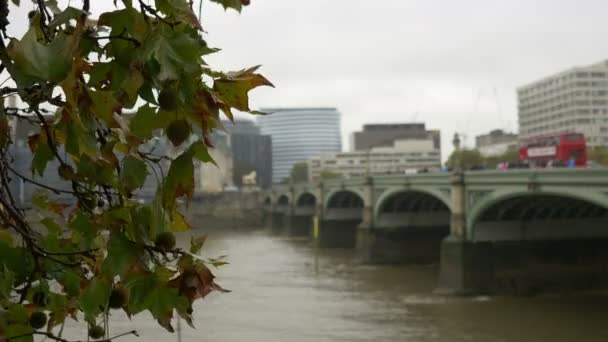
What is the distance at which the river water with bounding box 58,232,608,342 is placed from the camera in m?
19.0

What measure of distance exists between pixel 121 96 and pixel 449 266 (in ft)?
84.8

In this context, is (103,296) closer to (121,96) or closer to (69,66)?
(121,96)

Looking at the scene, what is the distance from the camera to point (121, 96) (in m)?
1.70

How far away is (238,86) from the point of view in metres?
1.67

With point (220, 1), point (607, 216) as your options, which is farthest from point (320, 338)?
point (220, 1)

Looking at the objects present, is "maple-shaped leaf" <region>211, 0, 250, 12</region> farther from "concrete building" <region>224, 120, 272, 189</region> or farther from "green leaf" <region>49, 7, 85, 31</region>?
"concrete building" <region>224, 120, 272, 189</region>

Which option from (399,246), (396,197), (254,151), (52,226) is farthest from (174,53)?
(254,151)

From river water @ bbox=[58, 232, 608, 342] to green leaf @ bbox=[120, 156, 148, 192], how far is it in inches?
643

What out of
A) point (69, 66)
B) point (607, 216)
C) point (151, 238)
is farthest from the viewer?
point (607, 216)

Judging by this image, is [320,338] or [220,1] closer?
[220,1]

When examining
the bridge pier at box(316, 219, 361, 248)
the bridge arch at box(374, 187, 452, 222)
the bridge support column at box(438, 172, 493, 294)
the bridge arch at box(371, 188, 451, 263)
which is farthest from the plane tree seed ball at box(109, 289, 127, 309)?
the bridge pier at box(316, 219, 361, 248)

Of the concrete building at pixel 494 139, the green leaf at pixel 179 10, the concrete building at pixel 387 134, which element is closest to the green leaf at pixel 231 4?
the green leaf at pixel 179 10

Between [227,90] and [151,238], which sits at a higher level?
[227,90]

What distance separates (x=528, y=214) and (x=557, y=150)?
31.8ft
